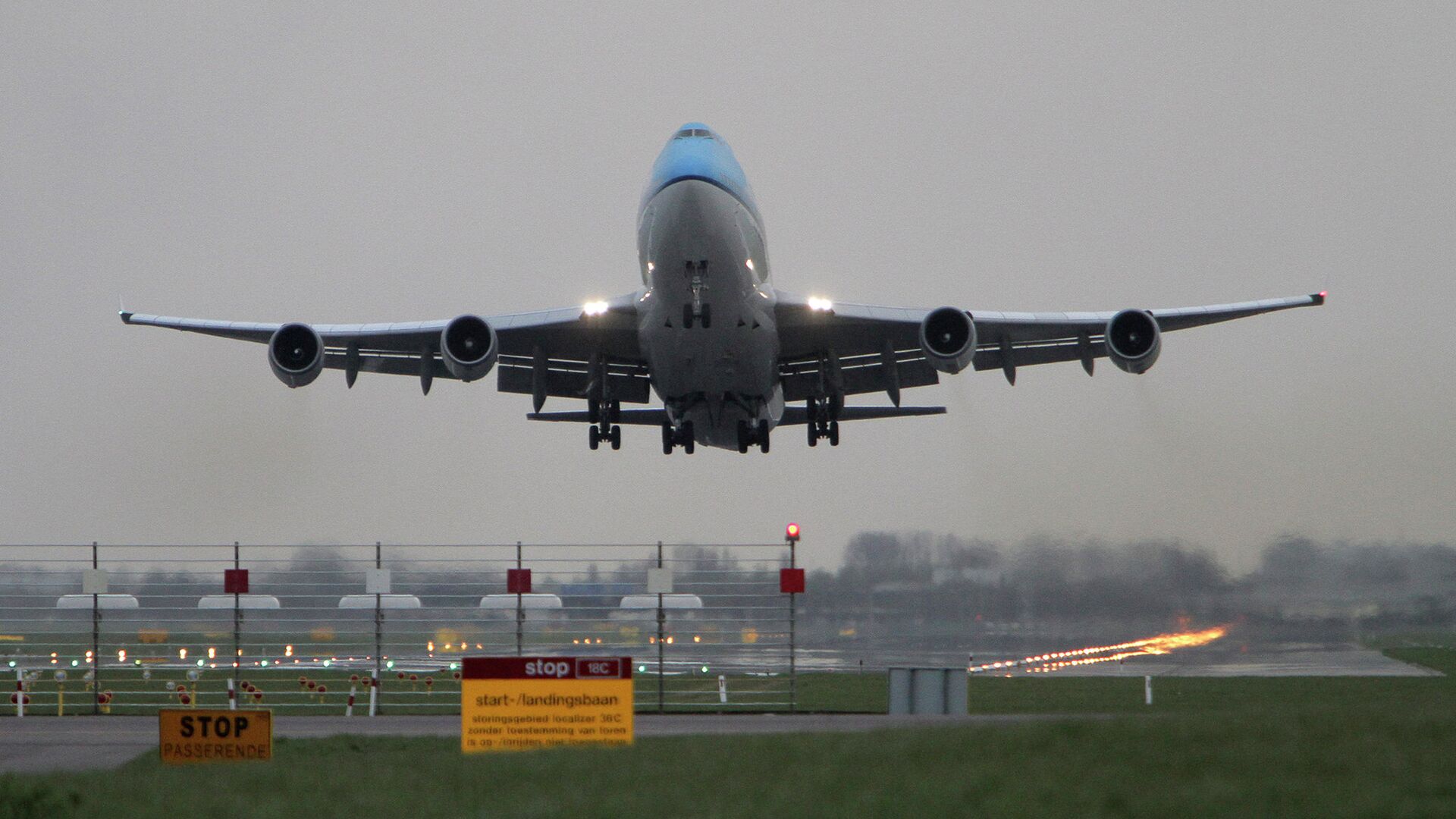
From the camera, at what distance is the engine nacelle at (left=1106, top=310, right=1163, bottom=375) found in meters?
24.6

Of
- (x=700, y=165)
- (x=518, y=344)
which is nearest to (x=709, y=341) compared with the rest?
(x=700, y=165)

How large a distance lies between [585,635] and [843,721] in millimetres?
10041

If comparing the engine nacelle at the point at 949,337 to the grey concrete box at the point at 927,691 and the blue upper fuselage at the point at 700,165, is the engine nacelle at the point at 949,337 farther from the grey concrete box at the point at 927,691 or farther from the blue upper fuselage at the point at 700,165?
the grey concrete box at the point at 927,691

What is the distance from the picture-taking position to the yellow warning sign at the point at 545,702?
46.4 feet

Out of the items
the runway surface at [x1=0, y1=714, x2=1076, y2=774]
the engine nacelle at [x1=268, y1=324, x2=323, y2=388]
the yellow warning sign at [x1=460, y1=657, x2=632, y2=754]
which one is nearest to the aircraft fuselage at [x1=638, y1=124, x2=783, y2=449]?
the engine nacelle at [x1=268, y1=324, x2=323, y2=388]

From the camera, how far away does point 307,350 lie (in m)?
24.9

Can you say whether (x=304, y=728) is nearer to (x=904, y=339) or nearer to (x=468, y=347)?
(x=468, y=347)

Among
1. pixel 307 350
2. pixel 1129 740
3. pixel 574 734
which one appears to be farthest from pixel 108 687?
pixel 1129 740

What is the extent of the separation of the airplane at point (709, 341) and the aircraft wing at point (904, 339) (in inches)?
1.6

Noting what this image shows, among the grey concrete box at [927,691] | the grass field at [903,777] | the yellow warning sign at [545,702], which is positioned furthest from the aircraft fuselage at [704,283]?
the grass field at [903,777]

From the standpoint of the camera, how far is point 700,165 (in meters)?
23.1

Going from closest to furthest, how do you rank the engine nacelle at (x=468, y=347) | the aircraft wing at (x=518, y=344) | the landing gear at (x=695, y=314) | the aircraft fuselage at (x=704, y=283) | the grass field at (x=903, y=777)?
the grass field at (x=903, y=777) → the aircraft fuselage at (x=704, y=283) → the landing gear at (x=695, y=314) → the engine nacelle at (x=468, y=347) → the aircraft wing at (x=518, y=344)

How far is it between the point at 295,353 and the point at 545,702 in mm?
12691

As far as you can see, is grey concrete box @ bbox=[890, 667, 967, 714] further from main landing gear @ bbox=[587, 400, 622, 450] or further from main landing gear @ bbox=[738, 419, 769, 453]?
main landing gear @ bbox=[587, 400, 622, 450]
